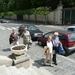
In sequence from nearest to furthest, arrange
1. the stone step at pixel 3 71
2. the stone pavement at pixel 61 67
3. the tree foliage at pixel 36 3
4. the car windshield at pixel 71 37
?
the stone step at pixel 3 71
the stone pavement at pixel 61 67
the car windshield at pixel 71 37
the tree foliage at pixel 36 3

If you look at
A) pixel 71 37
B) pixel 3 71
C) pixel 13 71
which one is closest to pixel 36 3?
pixel 71 37

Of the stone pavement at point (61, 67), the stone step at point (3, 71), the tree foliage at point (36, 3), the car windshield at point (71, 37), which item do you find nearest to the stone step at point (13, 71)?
the stone step at point (3, 71)

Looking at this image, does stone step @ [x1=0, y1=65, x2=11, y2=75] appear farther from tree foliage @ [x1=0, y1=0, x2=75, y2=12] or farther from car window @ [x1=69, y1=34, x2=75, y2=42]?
tree foliage @ [x1=0, y1=0, x2=75, y2=12]

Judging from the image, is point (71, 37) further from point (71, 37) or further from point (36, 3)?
point (36, 3)

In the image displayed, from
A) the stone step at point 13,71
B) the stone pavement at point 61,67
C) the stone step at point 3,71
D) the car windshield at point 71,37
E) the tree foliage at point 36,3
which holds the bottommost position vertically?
the stone pavement at point 61,67

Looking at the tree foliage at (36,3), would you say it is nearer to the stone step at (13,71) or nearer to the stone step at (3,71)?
the stone step at (13,71)

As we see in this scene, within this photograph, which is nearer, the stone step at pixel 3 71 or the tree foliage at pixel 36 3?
the stone step at pixel 3 71

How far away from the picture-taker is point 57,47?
8.98 m

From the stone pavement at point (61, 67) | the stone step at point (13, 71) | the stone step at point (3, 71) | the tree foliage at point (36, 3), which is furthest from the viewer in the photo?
the tree foliage at point (36, 3)

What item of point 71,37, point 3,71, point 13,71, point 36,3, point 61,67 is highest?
point 36,3

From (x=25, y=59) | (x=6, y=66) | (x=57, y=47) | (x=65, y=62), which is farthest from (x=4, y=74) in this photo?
(x=65, y=62)

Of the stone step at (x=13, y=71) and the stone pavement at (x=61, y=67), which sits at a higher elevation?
the stone step at (x=13, y=71)

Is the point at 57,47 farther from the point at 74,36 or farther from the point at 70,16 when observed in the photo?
the point at 70,16

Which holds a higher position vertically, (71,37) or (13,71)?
(71,37)
